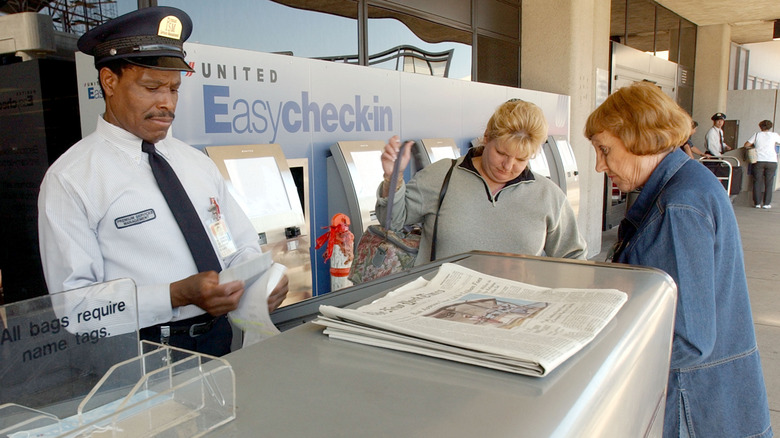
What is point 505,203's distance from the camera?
2.39 meters

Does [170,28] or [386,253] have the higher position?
[170,28]

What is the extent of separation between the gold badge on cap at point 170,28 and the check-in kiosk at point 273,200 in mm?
1133

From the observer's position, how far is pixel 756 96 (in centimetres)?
1720

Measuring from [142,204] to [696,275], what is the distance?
1450 mm

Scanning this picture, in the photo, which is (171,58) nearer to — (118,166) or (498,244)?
(118,166)

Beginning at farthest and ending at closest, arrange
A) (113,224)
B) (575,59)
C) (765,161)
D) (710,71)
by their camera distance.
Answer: (710,71), (765,161), (575,59), (113,224)

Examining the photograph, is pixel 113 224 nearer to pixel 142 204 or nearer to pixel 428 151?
pixel 142 204

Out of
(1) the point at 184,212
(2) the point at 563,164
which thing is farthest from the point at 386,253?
(2) the point at 563,164

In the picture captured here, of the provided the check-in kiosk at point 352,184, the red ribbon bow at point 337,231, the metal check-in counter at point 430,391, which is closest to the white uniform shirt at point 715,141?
the check-in kiosk at point 352,184

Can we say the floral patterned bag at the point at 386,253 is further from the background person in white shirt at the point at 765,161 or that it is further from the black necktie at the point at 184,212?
the background person in white shirt at the point at 765,161

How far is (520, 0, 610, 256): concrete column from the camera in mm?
7031

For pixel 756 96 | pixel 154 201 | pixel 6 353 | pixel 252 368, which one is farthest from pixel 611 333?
pixel 756 96

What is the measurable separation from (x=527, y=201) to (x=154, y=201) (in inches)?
56.3

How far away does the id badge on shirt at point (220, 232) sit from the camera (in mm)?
1787
